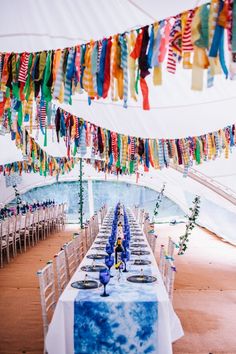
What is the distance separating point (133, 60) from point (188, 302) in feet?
12.5

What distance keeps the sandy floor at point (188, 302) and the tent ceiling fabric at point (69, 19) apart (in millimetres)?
3251

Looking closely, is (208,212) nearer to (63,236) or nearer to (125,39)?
(63,236)

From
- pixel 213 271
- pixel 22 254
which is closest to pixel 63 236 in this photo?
pixel 22 254

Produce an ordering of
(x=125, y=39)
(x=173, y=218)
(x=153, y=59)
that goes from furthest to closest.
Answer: (x=173, y=218) < (x=125, y=39) < (x=153, y=59)

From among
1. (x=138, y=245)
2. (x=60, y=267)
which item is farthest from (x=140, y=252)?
(x=60, y=267)

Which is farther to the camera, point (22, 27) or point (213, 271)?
point (213, 271)

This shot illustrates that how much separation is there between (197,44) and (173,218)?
14.7m

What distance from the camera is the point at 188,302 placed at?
5.34m

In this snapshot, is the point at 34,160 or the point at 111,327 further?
the point at 34,160

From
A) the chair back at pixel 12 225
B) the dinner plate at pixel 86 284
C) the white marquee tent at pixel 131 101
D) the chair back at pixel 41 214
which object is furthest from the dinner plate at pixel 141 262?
the chair back at pixel 41 214

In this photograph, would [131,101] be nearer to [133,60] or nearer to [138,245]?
[138,245]

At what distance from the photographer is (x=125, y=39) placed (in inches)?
115

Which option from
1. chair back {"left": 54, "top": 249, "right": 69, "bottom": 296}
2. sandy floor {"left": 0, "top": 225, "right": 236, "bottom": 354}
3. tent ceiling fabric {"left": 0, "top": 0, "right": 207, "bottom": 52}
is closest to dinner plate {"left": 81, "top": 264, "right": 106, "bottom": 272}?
chair back {"left": 54, "top": 249, "right": 69, "bottom": 296}

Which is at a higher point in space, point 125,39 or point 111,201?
point 125,39
